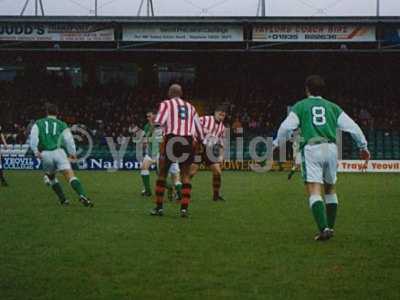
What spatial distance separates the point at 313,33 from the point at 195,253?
28.3 meters


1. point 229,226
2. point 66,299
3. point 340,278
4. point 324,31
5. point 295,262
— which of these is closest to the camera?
point 66,299

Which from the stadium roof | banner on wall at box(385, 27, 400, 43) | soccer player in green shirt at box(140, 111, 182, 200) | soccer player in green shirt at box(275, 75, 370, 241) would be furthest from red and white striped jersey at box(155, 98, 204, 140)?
banner on wall at box(385, 27, 400, 43)

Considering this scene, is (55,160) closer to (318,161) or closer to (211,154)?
(211,154)

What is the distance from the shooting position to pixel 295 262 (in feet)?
28.3

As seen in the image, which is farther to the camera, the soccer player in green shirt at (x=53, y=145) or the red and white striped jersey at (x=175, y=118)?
the soccer player in green shirt at (x=53, y=145)

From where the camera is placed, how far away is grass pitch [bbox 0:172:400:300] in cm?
714

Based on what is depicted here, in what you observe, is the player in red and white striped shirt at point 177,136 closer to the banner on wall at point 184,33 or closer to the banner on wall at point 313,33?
the banner on wall at point 184,33

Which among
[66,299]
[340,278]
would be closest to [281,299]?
[340,278]

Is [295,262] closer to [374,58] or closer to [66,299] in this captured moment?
[66,299]

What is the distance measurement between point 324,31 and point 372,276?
2936 cm

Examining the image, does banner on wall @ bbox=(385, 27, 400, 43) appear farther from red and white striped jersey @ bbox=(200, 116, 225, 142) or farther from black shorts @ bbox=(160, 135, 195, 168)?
black shorts @ bbox=(160, 135, 195, 168)

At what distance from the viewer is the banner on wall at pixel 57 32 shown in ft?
120

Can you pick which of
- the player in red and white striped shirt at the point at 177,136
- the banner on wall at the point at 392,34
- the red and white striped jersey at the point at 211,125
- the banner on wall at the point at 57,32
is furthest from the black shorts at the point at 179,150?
the banner on wall at the point at 392,34

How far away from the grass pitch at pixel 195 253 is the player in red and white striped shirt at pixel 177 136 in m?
0.61
